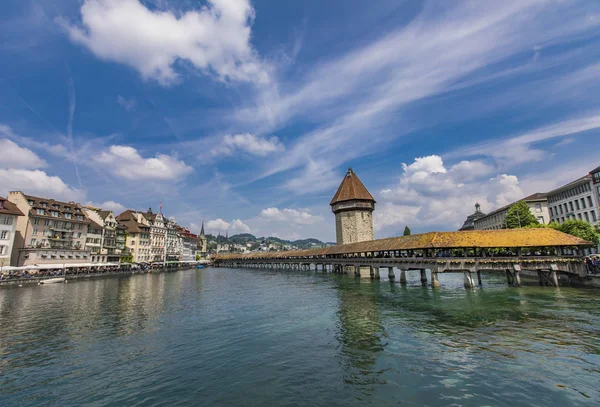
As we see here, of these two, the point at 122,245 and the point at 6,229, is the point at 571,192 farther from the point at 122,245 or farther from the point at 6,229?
the point at 122,245

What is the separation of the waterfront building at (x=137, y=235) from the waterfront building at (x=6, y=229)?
90.5 ft

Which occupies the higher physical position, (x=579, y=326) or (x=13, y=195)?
(x=13, y=195)

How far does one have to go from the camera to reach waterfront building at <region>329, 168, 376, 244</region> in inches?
2393

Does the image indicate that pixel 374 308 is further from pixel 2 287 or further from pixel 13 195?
pixel 13 195

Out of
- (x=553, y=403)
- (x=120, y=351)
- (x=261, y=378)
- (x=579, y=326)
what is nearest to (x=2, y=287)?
(x=120, y=351)

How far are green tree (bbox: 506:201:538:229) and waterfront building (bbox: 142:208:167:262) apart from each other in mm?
81863

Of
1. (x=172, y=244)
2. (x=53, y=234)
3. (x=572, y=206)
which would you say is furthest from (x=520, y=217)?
(x=172, y=244)

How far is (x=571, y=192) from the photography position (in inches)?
2008

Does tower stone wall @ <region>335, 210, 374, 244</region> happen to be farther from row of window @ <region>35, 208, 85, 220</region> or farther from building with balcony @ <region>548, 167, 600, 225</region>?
row of window @ <region>35, 208, 85, 220</region>

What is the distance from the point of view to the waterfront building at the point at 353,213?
60.8 meters

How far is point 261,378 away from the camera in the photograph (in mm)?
8906

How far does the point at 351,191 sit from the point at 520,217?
29.2 meters

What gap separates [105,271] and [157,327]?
46.4 meters

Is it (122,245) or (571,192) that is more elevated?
(571,192)
